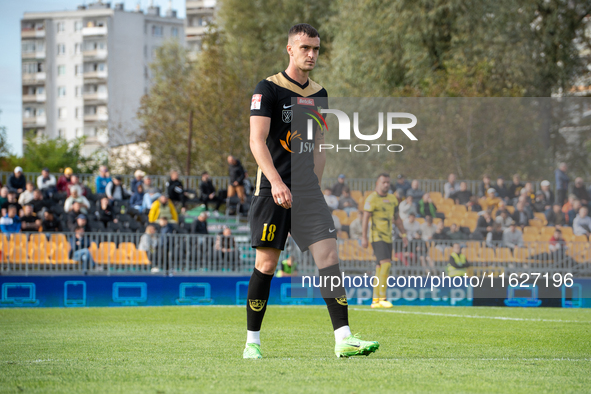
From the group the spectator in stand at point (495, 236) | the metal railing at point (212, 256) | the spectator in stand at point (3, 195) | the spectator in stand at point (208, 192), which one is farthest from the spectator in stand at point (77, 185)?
the spectator in stand at point (495, 236)

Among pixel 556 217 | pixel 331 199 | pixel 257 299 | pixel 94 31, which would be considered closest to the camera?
pixel 257 299

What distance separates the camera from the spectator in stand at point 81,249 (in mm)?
15516

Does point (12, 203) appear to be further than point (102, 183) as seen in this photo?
No

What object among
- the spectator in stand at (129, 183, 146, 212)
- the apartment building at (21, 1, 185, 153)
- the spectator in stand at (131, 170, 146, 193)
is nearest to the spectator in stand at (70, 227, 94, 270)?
the spectator in stand at (129, 183, 146, 212)

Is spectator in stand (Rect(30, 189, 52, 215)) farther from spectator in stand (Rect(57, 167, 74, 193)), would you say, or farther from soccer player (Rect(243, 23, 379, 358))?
soccer player (Rect(243, 23, 379, 358))

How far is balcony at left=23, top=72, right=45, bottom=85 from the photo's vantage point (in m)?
97.7

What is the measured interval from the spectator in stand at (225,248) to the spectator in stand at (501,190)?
633 centimetres

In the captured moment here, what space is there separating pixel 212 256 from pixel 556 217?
776 centimetres

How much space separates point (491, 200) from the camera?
16688 mm

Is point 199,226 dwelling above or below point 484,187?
below

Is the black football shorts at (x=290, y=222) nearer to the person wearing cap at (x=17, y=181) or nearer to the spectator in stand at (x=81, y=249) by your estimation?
the spectator in stand at (x=81, y=249)

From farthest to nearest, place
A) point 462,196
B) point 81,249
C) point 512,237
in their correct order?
point 462,196 → point 81,249 → point 512,237

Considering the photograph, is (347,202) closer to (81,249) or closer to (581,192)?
(581,192)

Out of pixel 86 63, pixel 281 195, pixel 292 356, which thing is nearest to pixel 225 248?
pixel 292 356
